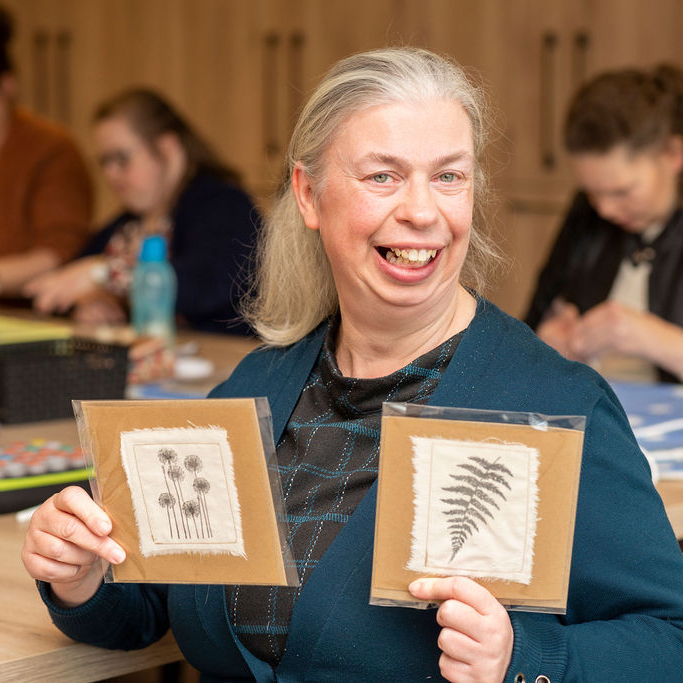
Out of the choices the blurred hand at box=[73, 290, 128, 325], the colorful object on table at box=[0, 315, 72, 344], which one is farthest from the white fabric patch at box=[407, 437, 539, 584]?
the blurred hand at box=[73, 290, 128, 325]

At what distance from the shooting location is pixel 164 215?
292 centimetres

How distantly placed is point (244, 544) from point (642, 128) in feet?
5.28

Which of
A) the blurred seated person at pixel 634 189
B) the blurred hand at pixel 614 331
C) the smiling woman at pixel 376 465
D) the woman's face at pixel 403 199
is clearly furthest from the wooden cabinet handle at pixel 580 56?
the woman's face at pixel 403 199

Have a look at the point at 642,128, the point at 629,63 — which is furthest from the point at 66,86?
the point at 642,128

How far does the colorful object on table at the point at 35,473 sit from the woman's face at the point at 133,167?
141 centimetres

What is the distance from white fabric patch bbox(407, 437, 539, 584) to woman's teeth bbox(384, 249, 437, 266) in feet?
→ 0.80

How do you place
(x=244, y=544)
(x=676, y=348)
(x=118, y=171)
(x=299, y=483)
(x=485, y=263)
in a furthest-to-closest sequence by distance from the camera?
(x=118, y=171), (x=676, y=348), (x=485, y=263), (x=299, y=483), (x=244, y=544)

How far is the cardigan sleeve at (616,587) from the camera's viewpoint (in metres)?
0.91

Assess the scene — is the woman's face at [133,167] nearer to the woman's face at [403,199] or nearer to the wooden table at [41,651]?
the wooden table at [41,651]

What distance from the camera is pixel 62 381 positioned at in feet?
6.25

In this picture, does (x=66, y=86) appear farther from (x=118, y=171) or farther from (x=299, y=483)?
(x=299, y=483)

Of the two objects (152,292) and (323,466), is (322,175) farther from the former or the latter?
(152,292)

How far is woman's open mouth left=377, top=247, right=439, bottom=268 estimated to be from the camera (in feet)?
3.43

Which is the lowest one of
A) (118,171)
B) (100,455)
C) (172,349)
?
(172,349)
